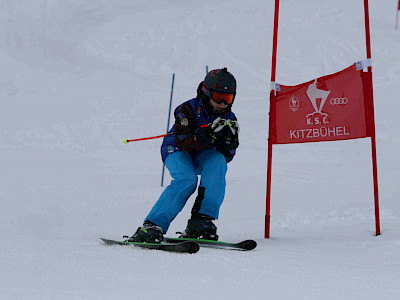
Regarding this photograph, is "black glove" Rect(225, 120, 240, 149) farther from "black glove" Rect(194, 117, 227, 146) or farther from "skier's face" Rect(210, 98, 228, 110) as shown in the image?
"skier's face" Rect(210, 98, 228, 110)

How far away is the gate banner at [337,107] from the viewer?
4223mm

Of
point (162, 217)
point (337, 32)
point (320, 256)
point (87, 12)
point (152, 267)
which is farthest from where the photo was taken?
point (87, 12)

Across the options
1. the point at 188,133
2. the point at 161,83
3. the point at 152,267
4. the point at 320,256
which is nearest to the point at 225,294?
the point at 152,267

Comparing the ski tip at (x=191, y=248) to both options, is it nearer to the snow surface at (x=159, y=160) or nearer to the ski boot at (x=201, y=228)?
the snow surface at (x=159, y=160)

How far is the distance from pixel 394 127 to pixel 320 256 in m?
9.68

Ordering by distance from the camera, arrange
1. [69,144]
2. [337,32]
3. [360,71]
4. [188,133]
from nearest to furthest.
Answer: [188,133]
[360,71]
[69,144]
[337,32]

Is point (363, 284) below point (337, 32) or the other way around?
below

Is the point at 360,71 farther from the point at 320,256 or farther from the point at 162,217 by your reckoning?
the point at 162,217

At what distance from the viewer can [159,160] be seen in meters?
11.0

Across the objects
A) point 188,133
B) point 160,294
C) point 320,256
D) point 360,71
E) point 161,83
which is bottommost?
point 160,294

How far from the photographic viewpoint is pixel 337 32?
63.7 feet

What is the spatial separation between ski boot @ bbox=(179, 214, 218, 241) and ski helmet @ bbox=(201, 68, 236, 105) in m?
0.83

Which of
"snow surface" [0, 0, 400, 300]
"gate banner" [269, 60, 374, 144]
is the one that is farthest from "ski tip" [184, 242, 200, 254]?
"gate banner" [269, 60, 374, 144]

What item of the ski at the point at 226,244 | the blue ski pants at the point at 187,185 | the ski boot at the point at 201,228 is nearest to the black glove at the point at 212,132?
the blue ski pants at the point at 187,185
